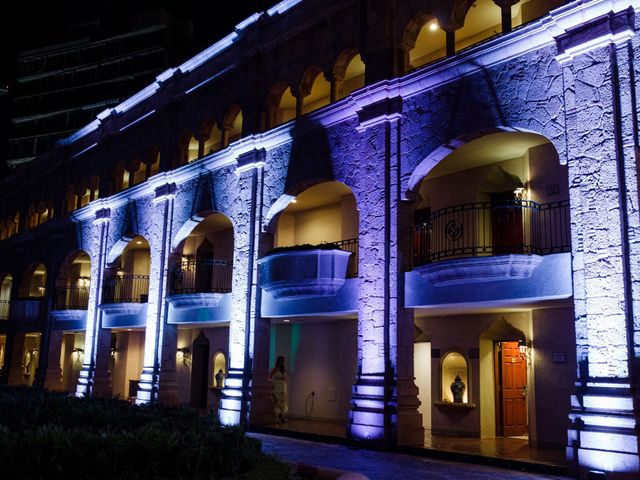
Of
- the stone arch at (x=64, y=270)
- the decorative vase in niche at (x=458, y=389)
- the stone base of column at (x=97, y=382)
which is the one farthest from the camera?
the stone arch at (x=64, y=270)

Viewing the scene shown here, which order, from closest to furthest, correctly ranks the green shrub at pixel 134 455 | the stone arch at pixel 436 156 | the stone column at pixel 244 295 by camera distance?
the green shrub at pixel 134 455 < the stone arch at pixel 436 156 < the stone column at pixel 244 295

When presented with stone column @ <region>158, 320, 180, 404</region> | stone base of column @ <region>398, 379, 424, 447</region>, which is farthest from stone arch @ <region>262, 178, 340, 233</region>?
stone base of column @ <region>398, 379, 424, 447</region>

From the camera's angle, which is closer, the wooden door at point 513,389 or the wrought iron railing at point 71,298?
the wooden door at point 513,389

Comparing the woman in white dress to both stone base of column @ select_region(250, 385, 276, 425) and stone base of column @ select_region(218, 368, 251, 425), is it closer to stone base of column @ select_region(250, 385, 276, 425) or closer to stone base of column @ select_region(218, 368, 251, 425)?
stone base of column @ select_region(250, 385, 276, 425)

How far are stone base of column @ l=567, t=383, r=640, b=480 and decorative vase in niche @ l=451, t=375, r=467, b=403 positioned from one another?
5.53 m

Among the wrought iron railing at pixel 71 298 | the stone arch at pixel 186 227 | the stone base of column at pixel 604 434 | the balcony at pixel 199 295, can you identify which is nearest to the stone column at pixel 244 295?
the balcony at pixel 199 295

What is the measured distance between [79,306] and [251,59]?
15.6m

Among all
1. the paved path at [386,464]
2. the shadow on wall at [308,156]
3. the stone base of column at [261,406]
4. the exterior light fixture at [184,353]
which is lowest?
the paved path at [386,464]

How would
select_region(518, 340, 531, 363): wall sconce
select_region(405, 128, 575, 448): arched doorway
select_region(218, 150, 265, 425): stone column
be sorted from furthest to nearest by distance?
select_region(218, 150, 265, 425): stone column, select_region(518, 340, 531, 363): wall sconce, select_region(405, 128, 575, 448): arched doorway

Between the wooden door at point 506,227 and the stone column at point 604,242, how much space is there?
12.2 ft

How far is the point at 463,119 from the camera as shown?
45.9 feet

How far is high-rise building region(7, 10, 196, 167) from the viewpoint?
45188 millimetres

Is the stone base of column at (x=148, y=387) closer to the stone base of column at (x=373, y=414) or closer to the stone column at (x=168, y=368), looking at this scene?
the stone column at (x=168, y=368)

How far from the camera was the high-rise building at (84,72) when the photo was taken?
4519 cm
